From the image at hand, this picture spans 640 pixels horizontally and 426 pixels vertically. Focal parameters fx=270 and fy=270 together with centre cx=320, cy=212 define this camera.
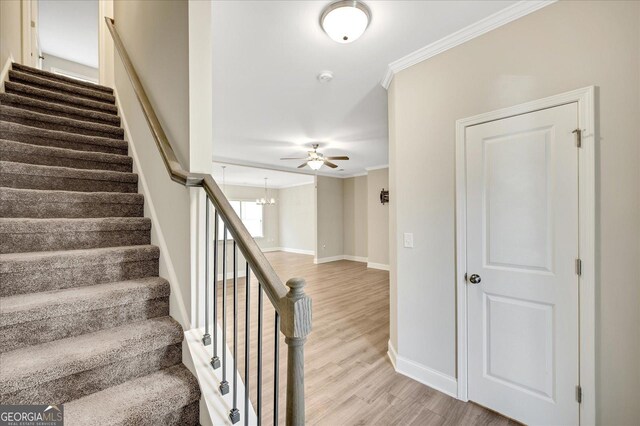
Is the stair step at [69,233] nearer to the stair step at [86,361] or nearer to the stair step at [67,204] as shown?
the stair step at [67,204]

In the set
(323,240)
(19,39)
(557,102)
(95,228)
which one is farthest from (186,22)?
(323,240)

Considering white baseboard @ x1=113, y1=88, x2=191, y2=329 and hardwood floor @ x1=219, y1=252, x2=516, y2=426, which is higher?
white baseboard @ x1=113, y1=88, x2=191, y2=329

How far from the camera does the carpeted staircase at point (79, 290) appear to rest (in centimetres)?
111

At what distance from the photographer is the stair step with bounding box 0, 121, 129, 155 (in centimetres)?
204

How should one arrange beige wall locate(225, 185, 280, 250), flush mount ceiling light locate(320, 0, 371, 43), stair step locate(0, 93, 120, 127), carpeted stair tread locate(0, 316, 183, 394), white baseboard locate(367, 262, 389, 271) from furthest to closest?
beige wall locate(225, 185, 280, 250), white baseboard locate(367, 262, 389, 271), stair step locate(0, 93, 120, 127), flush mount ceiling light locate(320, 0, 371, 43), carpeted stair tread locate(0, 316, 183, 394)

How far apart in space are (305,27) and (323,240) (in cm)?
657

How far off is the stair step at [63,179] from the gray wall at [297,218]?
8096 millimetres

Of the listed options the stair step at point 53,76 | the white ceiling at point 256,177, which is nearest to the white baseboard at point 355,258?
the white ceiling at point 256,177

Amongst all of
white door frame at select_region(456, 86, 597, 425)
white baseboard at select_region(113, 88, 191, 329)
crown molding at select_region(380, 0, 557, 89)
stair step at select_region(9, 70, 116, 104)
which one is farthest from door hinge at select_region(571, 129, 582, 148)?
stair step at select_region(9, 70, 116, 104)

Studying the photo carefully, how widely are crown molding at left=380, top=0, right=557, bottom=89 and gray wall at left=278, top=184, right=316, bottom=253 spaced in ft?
26.1

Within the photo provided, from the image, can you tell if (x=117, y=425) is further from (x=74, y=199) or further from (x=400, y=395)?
(x=400, y=395)

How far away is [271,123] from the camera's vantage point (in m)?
3.96

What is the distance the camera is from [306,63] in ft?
8.00

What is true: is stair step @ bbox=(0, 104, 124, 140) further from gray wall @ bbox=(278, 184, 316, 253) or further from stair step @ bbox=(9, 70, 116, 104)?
gray wall @ bbox=(278, 184, 316, 253)
